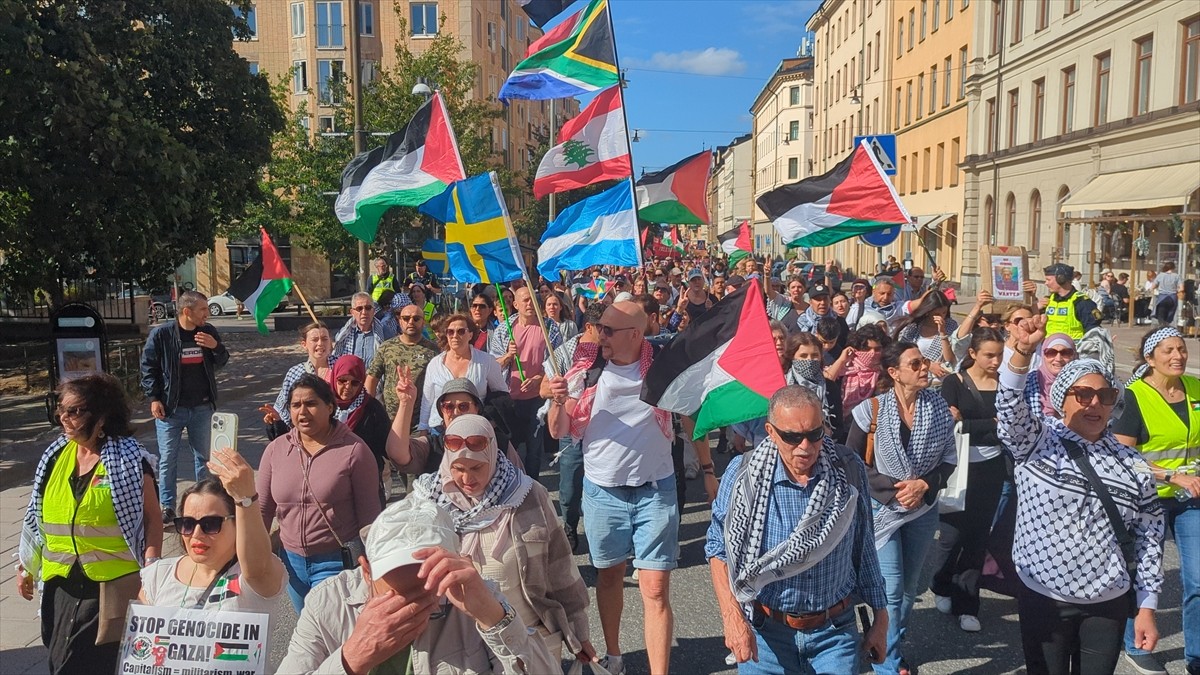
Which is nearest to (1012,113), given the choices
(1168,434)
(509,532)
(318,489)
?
(1168,434)

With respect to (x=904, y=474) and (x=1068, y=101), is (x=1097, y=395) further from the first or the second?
(x=1068, y=101)

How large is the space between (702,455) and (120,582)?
297 centimetres

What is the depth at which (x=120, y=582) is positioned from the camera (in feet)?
12.7

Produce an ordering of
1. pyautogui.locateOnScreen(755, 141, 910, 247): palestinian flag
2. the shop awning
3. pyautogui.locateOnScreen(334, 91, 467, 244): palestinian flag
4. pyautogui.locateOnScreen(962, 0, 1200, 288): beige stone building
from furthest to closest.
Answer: pyautogui.locateOnScreen(962, 0, 1200, 288): beige stone building < the shop awning < pyautogui.locateOnScreen(755, 141, 910, 247): palestinian flag < pyautogui.locateOnScreen(334, 91, 467, 244): palestinian flag

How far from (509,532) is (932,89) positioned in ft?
150

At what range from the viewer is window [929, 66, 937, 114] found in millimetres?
43594

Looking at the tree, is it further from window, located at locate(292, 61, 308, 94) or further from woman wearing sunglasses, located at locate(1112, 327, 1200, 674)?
window, located at locate(292, 61, 308, 94)

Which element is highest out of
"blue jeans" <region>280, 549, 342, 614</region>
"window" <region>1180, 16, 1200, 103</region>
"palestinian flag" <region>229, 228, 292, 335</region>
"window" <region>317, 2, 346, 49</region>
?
"window" <region>317, 2, 346, 49</region>

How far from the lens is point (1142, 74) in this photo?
26375 millimetres

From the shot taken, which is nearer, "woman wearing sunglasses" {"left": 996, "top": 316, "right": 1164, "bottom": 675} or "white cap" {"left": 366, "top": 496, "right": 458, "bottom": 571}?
"white cap" {"left": 366, "top": 496, "right": 458, "bottom": 571}

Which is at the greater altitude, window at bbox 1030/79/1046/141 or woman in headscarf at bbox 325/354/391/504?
window at bbox 1030/79/1046/141

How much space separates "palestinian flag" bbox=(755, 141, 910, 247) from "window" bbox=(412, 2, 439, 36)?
45.3 m

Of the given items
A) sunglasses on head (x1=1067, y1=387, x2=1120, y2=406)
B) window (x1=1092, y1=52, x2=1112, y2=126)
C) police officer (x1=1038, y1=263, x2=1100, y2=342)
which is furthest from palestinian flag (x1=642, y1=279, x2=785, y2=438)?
window (x1=1092, y1=52, x2=1112, y2=126)

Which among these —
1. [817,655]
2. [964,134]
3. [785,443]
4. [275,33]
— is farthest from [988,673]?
[275,33]
